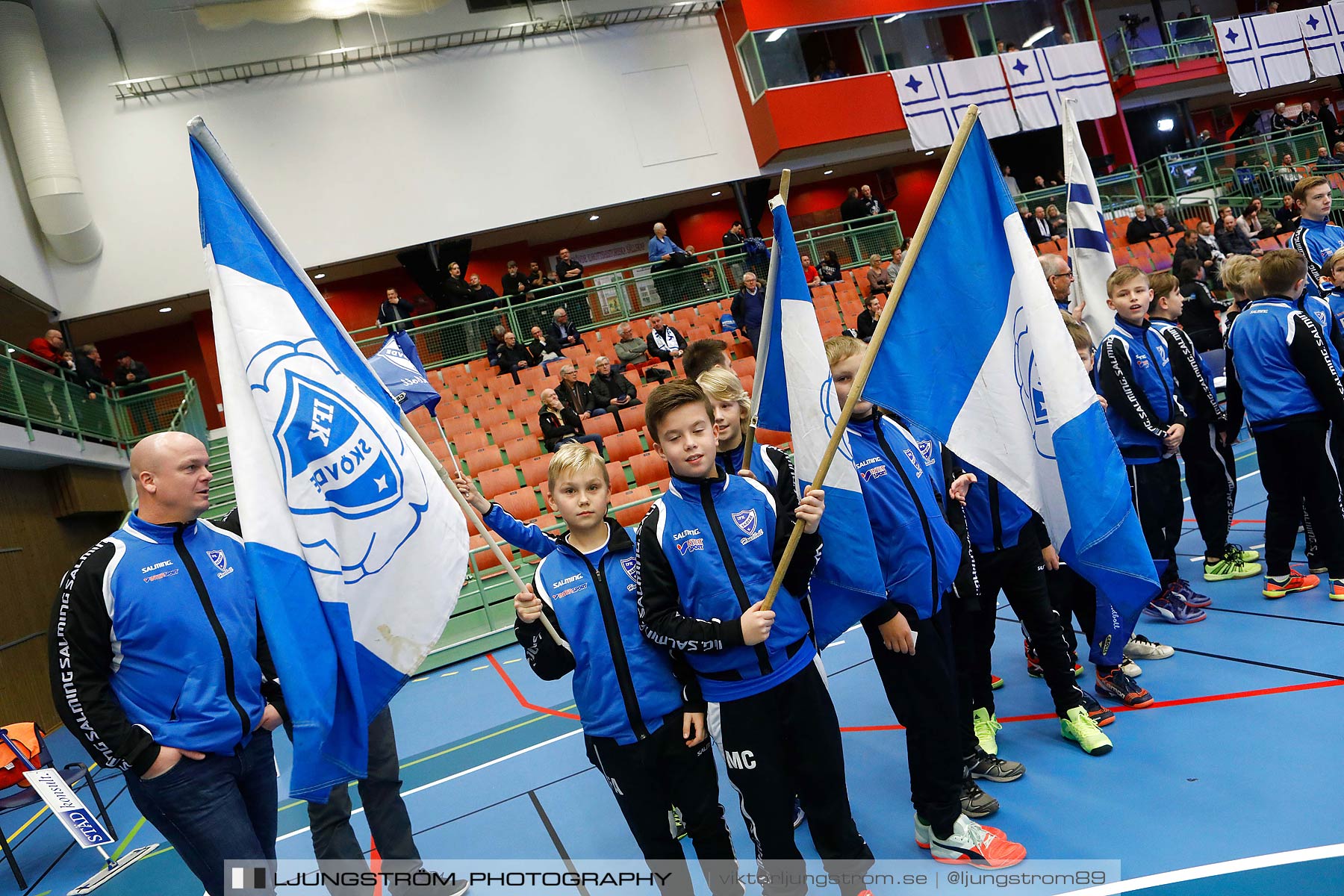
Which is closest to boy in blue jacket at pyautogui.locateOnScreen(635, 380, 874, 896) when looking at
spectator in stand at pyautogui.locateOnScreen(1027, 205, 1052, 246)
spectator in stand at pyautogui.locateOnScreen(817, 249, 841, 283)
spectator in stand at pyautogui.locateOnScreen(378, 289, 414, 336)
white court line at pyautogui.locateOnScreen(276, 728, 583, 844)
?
white court line at pyautogui.locateOnScreen(276, 728, 583, 844)

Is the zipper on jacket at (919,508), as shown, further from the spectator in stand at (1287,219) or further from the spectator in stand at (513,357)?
the spectator in stand at (1287,219)

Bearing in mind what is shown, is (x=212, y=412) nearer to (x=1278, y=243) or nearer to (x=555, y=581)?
(x=555, y=581)

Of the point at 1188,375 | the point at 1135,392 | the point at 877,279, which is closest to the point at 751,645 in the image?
the point at 1135,392

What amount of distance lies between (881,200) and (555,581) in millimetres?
21082

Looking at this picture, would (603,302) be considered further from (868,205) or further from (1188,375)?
(1188,375)

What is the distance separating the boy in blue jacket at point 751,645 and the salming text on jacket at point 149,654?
4.07 ft

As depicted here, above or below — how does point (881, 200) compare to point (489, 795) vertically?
above

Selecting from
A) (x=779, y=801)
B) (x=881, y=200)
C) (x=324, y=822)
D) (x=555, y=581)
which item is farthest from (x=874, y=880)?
(x=881, y=200)

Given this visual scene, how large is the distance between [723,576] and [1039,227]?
15.7m

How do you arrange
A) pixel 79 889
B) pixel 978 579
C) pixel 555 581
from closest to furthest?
1. pixel 555 581
2. pixel 978 579
3. pixel 79 889

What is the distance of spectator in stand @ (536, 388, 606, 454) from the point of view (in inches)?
392

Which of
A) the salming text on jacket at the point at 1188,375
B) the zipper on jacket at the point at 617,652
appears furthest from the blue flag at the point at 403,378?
the salming text on jacket at the point at 1188,375

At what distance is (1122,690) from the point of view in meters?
3.67

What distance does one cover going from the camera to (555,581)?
8.82ft
